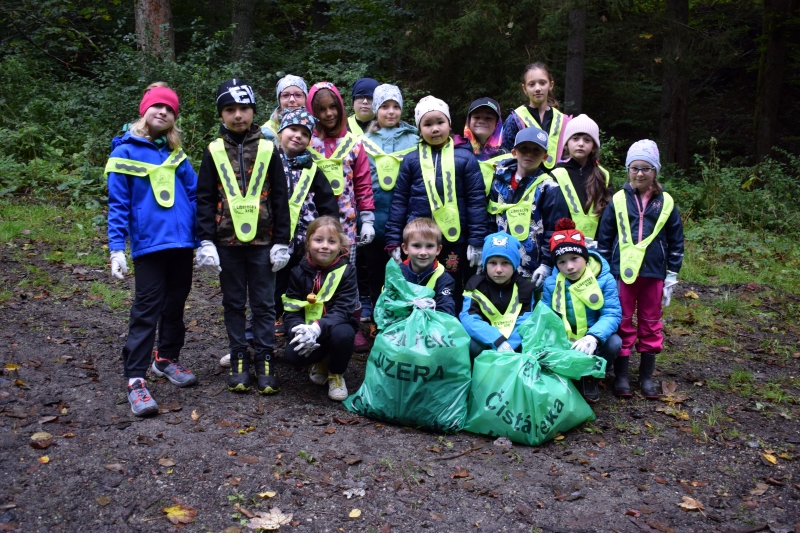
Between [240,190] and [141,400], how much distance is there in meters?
1.43

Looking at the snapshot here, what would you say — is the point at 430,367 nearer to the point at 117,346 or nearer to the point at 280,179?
the point at 280,179

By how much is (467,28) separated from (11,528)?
950 cm

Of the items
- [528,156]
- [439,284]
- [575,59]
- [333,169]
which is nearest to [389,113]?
[333,169]

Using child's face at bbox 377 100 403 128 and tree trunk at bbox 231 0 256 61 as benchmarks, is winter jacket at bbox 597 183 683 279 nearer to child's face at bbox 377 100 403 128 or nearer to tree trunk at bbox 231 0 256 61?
child's face at bbox 377 100 403 128

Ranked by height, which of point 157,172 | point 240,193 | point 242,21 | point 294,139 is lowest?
point 240,193

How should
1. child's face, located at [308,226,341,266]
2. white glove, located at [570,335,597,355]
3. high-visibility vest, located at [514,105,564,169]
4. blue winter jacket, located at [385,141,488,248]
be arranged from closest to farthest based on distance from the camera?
1. white glove, located at [570,335,597,355]
2. child's face, located at [308,226,341,266]
3. blue winter jacket, located at [385,141,488,248]
4. high-visibility vest, located at [514,105,564,169]

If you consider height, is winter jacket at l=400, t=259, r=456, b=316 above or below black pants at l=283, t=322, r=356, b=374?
above

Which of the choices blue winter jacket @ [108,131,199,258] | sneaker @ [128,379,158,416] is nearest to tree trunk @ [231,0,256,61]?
blue winter jacket @ [108,131,199,258]

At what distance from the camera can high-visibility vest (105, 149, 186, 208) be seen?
4.14 meters

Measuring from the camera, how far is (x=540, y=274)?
4965 millimetres

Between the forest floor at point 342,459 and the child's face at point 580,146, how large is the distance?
1734 mm

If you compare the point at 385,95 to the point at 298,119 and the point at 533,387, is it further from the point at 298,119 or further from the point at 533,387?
the point at 533,387

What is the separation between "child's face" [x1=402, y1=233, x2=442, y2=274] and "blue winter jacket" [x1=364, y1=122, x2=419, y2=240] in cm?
83

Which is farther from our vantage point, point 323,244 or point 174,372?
point 174,372
